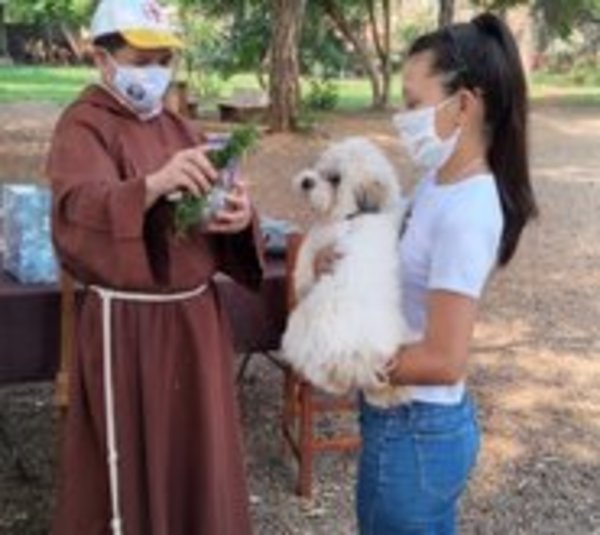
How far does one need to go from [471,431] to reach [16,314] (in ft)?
6.28

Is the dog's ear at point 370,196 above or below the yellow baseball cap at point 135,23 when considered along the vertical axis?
below

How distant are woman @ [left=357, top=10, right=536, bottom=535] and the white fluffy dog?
1.7 inches

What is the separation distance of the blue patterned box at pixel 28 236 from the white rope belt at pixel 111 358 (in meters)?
0.77

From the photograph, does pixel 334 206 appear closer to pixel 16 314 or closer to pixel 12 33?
pixel 16 314

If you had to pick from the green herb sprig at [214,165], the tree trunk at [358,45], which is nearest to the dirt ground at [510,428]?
the green herb sprig at [214,165]

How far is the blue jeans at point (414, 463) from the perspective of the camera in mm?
2348

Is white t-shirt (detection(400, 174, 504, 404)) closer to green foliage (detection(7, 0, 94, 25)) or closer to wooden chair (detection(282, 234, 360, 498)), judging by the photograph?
wooden chair (detection(282, 234, 360, 498))

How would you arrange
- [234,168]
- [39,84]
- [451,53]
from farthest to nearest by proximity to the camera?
[39,84]
[234,168]
[451,53]

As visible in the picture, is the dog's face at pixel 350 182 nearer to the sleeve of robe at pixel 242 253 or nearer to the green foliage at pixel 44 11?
the sleeve of robe at pixel 242 253

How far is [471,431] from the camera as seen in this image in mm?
2438

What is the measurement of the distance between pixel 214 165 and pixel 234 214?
0.98ft

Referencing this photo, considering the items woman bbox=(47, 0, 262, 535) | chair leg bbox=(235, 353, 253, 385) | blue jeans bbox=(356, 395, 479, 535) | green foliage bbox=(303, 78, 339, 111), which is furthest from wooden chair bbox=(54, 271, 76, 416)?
green foliage bbox=(303, 78, 339, 111)

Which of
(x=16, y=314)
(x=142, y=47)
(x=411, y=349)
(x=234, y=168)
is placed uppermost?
(x=142, y=47)

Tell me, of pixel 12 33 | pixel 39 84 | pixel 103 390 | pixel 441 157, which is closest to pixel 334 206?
pixel 441 157
